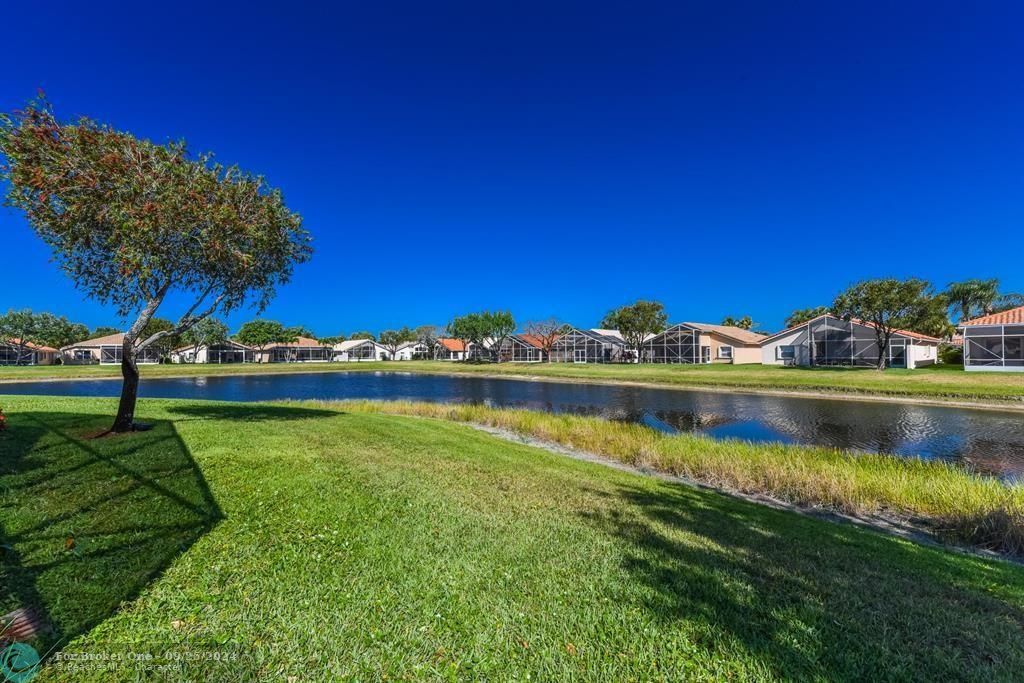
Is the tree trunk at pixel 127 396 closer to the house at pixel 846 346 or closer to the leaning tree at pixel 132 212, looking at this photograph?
the leaning tree at pixel 132 212

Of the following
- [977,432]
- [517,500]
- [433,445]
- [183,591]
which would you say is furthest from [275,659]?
[977,432]

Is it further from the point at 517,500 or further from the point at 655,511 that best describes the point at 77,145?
the point at 655,511

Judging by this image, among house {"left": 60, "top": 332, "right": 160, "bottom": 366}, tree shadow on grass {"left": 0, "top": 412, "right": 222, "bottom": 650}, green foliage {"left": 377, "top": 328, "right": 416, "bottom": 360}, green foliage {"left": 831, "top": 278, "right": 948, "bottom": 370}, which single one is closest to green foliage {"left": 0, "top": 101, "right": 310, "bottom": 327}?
tree shadow on grass {"left": 0, "top": 412, "right": 222, "bottom": 650}

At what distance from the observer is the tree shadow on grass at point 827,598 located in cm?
312

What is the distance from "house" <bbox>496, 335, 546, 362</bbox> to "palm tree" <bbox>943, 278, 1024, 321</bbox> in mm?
52241

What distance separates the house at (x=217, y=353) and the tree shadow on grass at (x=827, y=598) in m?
91.4

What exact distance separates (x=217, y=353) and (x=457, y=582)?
Answer: 96665 millimetres

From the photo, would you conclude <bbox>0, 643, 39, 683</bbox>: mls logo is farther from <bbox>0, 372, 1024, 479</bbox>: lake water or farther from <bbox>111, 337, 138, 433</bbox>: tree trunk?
<bbox>0, 372, 1024, 479</bbox>: lake water

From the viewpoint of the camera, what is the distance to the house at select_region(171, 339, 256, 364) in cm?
8075

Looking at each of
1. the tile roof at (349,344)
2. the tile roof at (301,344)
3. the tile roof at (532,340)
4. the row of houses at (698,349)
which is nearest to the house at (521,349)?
the tile roof at (532,340)

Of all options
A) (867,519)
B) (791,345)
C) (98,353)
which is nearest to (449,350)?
(98,353)

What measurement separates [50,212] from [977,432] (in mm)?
30295

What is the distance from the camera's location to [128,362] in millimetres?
9562

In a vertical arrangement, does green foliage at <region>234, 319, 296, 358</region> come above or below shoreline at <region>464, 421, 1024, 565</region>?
above
